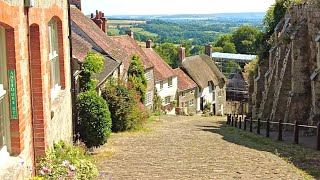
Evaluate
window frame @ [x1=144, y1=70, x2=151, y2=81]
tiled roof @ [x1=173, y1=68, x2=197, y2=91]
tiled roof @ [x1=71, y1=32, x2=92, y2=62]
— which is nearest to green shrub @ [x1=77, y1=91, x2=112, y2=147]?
tiled roof @ [x1=71, y1=32, x2=92, y2=62]

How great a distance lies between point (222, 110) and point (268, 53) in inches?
1128

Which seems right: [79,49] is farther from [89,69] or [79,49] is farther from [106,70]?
[89,69]

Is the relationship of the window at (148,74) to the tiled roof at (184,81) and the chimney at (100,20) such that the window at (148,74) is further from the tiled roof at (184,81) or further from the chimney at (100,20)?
the tiled roof at (184,81)

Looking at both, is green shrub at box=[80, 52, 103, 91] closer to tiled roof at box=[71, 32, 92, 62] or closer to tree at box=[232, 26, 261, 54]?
tiled roof at box=[71, 32, 92, 62]

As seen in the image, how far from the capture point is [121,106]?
20.0 meters

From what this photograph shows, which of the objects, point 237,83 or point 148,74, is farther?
point 237,83

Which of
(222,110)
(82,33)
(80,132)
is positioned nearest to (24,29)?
(80,132)

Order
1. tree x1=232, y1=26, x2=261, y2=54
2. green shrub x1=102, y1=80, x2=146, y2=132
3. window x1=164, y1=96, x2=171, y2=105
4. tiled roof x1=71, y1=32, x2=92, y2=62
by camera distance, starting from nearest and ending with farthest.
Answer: tiled roof x1=71, y1=32, x2=92, y2=62 → green shrub x1=102, y1=80, x2=146, y2=132 → window x1=164, y1=96, x2=171, y2=105 → tree x1=232, y1=26, x2=261, y2=54

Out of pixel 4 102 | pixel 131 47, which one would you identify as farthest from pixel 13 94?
pixel 131 47

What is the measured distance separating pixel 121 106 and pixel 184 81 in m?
33.2

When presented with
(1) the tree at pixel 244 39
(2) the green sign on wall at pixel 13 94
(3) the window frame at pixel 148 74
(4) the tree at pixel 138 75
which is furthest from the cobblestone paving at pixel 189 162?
(1) the tree at pixel 244 39

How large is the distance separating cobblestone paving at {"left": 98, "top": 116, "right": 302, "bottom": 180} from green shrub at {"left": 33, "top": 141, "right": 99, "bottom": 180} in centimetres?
107

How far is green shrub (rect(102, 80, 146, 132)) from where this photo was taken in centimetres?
1983

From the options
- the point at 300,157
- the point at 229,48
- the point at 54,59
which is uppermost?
the point at 229,48
